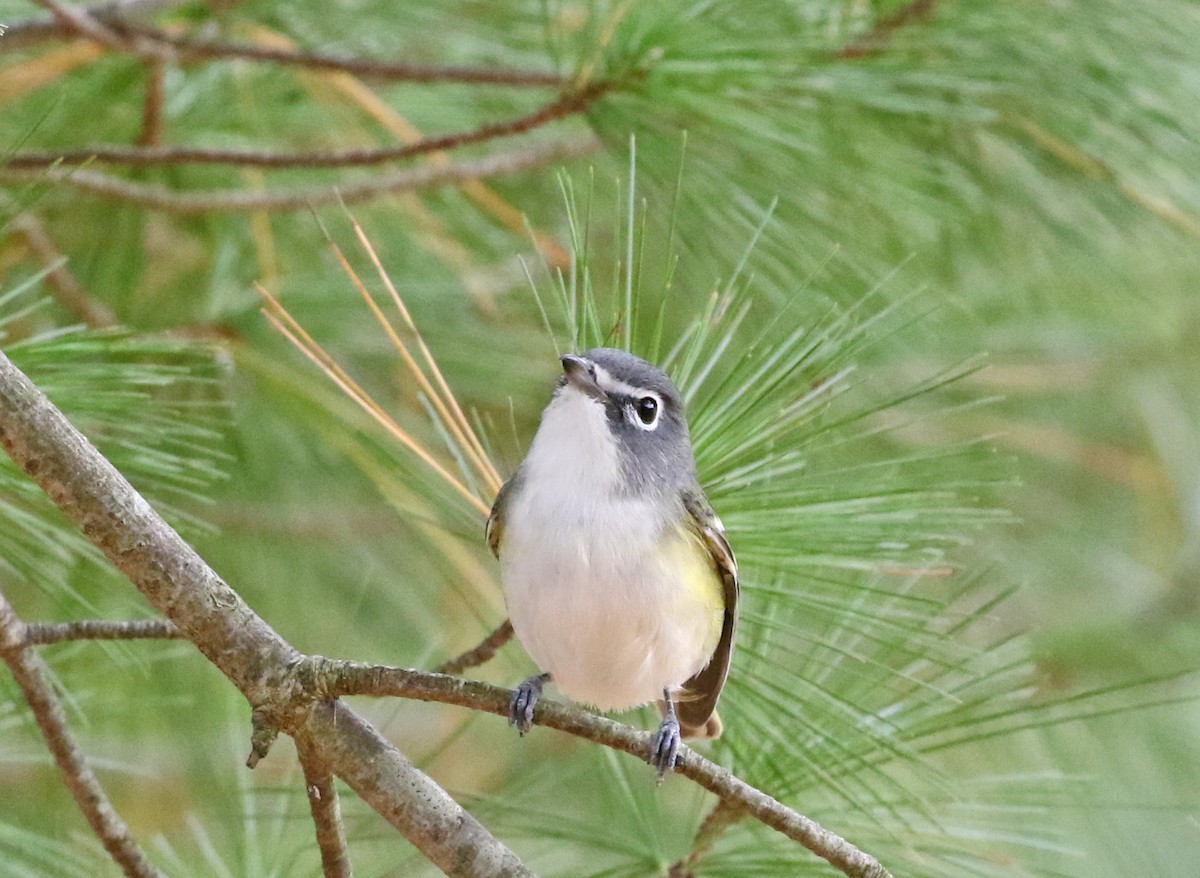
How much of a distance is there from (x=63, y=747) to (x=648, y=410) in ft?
2.01

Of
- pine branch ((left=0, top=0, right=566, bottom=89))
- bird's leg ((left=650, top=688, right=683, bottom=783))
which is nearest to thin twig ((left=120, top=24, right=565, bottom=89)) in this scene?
pine branch ((left=0, top=0, right=566, bottom=89))

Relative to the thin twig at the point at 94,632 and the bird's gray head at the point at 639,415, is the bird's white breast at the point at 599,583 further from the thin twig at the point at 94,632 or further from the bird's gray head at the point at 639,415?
the thin twig at the point at 94,632

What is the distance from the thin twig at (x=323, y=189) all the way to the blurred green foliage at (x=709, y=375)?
86mm

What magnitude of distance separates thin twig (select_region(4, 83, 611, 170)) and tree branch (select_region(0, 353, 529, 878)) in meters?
0.74

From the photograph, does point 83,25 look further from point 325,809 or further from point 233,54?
point 325,809

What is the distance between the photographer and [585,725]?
113 centimetres

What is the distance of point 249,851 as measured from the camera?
153 cm

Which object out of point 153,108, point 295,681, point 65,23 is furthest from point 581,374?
point 153,108

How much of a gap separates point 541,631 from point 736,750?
24cm

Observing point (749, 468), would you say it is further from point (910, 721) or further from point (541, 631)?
point (910, 721)

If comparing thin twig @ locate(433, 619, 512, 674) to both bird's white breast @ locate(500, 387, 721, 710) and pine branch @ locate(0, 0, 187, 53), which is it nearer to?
bird's white breast @ locate(500, 387, 721, 710)

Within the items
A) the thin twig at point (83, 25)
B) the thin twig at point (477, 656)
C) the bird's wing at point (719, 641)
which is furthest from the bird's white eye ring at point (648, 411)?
the thin twig at point (83, 25)

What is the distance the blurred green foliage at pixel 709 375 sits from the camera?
4.52 ft

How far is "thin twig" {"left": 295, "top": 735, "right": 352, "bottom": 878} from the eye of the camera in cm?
111
